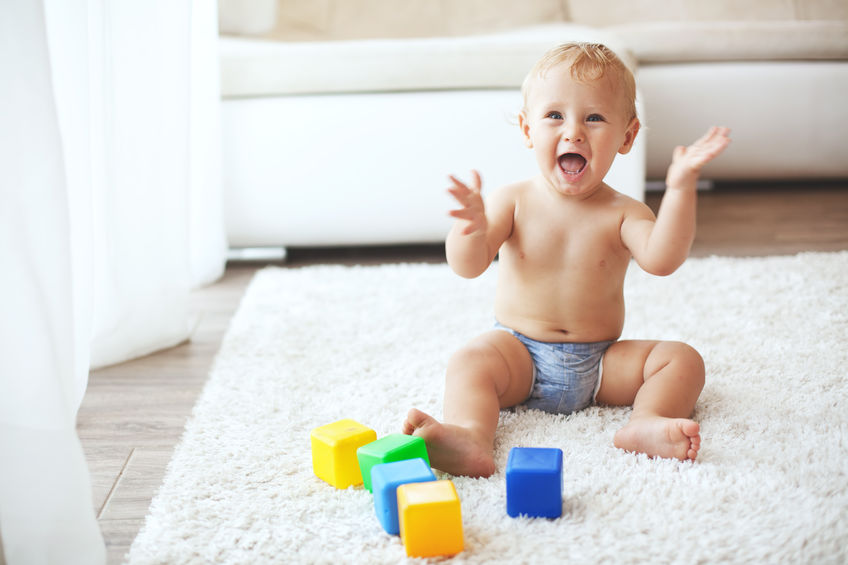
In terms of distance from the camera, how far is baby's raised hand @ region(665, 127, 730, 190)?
84cm

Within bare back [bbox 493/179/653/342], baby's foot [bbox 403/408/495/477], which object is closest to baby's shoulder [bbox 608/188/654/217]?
bare back [bbox 493/179/653/342]

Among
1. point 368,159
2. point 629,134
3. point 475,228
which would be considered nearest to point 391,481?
point 475,228

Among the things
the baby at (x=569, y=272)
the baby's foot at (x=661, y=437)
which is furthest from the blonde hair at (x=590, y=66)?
the baby's foot at (x=661, y=437)

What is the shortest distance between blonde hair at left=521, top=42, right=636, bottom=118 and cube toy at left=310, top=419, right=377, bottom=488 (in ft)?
1.54

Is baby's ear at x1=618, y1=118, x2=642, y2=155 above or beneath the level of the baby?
above

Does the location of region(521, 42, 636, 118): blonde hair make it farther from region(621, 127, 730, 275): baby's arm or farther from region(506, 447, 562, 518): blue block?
region(506, 447, 562, 518): blue block

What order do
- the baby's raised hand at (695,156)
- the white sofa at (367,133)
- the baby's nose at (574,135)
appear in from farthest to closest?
1. the white sofa at (367,133)
2. the baby's nose at (574,135)
3. the baby's raised hand at (695,156)

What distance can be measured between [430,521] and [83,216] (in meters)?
0.66

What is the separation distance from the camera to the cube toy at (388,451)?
837mm

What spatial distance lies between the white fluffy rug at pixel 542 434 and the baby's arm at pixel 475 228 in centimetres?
20

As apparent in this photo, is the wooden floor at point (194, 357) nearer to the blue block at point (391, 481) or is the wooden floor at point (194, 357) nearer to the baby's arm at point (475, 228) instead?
the blue block at point (391, 481)

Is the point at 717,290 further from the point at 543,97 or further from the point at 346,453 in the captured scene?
the point at 346,453

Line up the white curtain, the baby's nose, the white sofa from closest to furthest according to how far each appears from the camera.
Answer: the white curtain → the baby's nose → the white sofa

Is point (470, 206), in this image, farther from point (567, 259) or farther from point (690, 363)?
point (690, 363)
